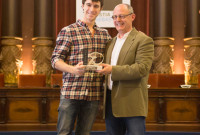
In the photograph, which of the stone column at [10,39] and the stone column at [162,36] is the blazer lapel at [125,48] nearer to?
the stone column at [162,36]

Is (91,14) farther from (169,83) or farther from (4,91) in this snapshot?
(169,83)

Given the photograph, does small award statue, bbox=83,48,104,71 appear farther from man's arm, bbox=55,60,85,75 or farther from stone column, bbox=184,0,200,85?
stone column, bbox=184,0,200,85

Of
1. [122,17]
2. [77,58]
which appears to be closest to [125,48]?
[122,17]

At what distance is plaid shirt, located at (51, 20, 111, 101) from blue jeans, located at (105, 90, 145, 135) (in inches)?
5.8

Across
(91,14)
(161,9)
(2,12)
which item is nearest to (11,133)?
(91,14)

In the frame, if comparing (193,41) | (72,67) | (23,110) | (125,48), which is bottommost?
(23,110)

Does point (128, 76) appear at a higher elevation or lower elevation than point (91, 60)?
lower

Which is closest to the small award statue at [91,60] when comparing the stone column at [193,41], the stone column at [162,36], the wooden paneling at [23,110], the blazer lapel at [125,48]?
the blazer lapel at [125,48]

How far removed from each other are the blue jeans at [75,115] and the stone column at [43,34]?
568cm

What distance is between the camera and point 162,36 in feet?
26.4

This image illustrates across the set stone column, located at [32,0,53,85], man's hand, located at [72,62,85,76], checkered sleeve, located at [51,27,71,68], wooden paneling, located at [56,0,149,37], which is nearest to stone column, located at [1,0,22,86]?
stone column, located at [32,0,53,85]

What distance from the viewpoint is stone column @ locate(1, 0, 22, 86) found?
24.7ft

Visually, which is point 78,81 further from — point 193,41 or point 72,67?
point 193,41

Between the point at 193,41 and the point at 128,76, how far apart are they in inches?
255
